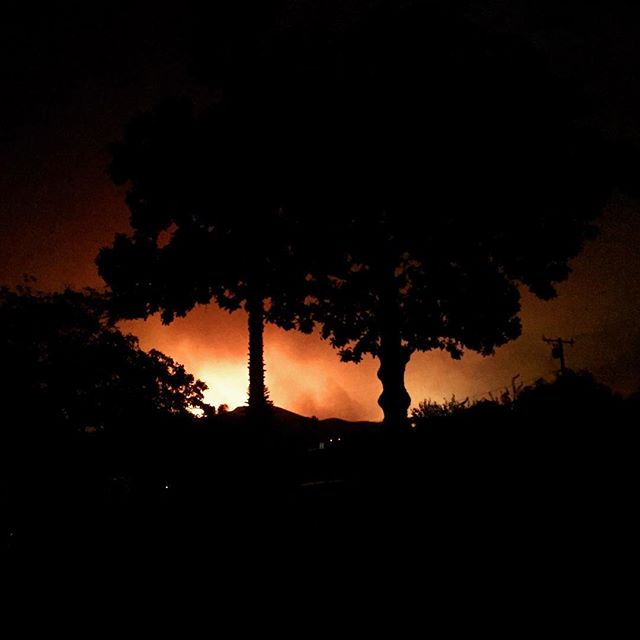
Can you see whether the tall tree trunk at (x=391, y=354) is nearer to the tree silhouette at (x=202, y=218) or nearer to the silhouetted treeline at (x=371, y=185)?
the silhouetted treeline at (x=371, y=185)

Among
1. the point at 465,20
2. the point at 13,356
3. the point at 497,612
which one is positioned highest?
the point at 465,20

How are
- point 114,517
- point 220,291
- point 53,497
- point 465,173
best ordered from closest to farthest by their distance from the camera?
point 114,517
point 53,497
point 465,173
point 220,291

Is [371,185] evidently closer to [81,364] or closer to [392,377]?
[392,377]

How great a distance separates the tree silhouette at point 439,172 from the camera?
723 inches

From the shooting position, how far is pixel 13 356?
19.6m

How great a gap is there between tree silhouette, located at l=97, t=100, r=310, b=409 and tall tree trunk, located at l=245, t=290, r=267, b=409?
4cm

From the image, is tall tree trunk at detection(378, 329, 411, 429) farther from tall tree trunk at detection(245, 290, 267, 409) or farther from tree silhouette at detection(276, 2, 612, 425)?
tall tree trunk at detection(245, 290, 267, 409)

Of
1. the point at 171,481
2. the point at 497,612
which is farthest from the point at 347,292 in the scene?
the point at 497,612

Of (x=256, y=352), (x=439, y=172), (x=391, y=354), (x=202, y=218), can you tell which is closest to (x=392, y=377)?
(x=391, y=354)

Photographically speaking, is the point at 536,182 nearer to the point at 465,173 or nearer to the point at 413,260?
the point at 465,173

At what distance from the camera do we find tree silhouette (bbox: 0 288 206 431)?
20.8 metres

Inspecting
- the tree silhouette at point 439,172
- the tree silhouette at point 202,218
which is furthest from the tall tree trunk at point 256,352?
the tree silhouette at point 439,172

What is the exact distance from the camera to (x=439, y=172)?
18.8 meters

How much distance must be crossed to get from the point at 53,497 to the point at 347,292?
1234cm
